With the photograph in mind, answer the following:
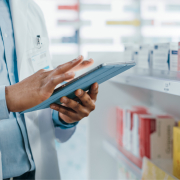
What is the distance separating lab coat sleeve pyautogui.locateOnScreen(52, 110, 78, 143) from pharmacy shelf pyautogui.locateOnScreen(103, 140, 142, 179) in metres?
0.32

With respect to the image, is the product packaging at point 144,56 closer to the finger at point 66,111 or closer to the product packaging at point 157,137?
the product packaging at point 157,137

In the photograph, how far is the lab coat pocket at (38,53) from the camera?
106 cm

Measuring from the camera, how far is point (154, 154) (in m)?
1.11

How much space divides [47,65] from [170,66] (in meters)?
0.61

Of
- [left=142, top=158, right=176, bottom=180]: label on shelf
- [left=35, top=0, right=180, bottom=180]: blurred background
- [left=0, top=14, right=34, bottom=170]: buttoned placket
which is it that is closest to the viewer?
[left=142, top=158, right=176, bottom=180]: label on shelf

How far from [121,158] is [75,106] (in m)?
0.60

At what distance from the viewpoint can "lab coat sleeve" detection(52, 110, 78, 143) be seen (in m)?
1.04

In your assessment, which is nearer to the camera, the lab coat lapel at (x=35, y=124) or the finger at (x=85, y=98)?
the finger at (x=85, y=98)

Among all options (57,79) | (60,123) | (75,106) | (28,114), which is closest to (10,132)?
(28,114)

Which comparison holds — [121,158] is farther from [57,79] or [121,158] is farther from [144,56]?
[57,79]

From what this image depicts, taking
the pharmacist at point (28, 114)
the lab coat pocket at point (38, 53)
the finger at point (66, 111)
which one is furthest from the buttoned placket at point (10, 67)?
the finger at point (66, 111)

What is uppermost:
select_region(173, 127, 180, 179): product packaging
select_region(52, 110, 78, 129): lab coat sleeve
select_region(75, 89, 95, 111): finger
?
select_region(75, 89, 95, 111): finger

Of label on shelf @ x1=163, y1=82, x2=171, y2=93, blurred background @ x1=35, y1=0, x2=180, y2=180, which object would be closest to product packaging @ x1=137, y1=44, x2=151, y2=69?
blurred background @ x1=35, y1=0, x2=180, y2=180

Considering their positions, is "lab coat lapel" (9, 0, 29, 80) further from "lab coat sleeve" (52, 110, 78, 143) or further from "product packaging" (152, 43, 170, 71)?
"product packaging" (152, 43, 170, 71)
